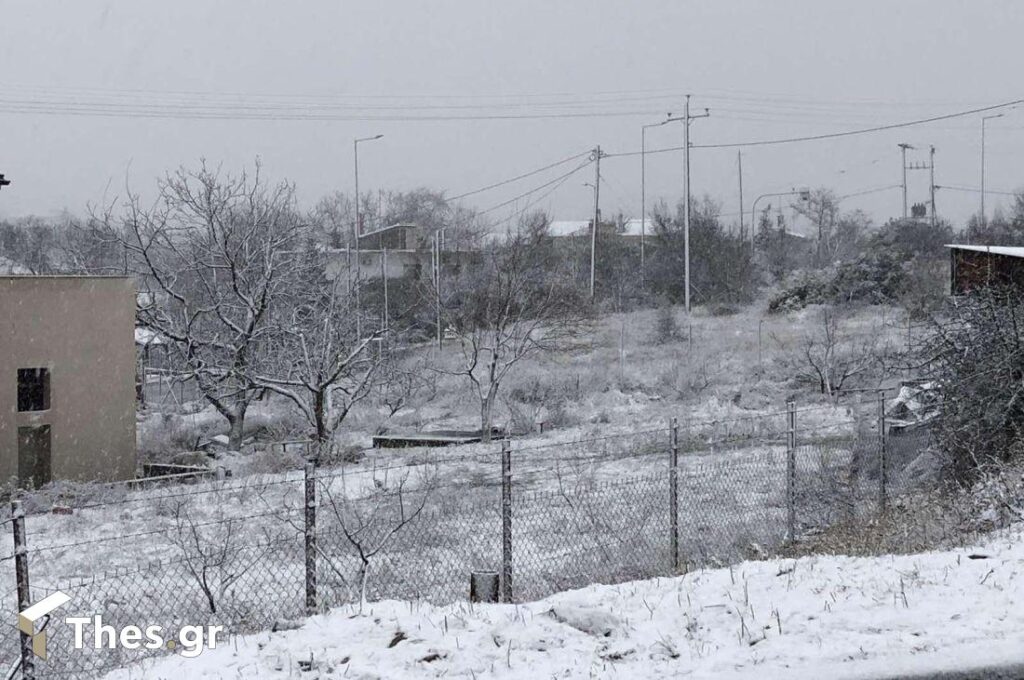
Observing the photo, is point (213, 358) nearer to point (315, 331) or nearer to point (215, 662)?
point (315, 331)

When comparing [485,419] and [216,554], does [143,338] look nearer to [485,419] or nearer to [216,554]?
[485,419]

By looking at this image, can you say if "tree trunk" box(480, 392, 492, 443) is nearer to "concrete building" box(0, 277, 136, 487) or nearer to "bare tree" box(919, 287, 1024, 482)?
"concrete building" box(0, 277, 136, 487)

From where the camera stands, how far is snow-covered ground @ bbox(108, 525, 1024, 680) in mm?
5516

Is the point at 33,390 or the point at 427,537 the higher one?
the point at 33,390

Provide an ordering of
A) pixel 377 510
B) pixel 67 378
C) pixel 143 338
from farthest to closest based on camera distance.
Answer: pixel 143 338 < pixel 67 378 < pixel 377 510

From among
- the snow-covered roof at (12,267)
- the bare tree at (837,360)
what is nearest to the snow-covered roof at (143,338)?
the snow-covered roof at (12,267)

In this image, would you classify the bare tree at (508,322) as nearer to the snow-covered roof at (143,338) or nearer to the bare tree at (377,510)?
the snow-covered roof at (143,338)

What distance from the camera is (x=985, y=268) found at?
670 inches

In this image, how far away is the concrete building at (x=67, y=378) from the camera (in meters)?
21.1

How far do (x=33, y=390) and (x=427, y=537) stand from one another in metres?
13.0

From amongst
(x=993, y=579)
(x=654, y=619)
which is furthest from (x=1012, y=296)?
(x=654, y=619)

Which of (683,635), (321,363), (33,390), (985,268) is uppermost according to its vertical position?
(985,268)

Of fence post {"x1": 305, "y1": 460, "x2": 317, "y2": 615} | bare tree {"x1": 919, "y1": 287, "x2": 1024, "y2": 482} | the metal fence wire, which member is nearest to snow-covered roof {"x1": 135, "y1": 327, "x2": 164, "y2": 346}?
the metal fence wire

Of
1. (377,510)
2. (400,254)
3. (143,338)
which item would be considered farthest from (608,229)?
(377,510)
